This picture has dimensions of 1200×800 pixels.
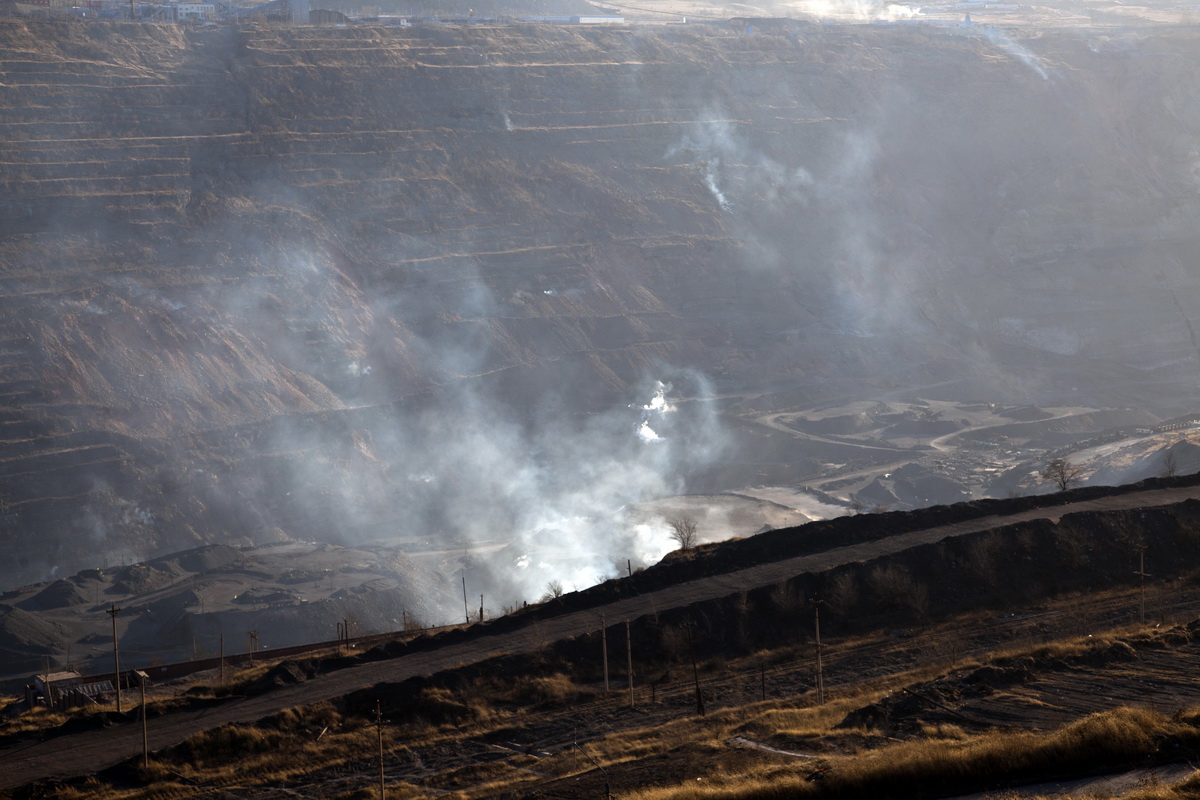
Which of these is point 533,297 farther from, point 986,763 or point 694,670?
point 986,763

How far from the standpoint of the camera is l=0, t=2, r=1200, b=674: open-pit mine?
5712 cm

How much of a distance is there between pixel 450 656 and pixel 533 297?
51627 mm

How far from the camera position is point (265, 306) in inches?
2697

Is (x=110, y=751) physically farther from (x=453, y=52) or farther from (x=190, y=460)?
(x=453, y=52)

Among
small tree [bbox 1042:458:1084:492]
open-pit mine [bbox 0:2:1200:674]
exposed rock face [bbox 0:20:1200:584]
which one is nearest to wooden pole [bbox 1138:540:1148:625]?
small tree [bbox 1042:458:1084:492]

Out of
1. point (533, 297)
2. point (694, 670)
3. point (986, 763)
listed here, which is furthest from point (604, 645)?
point (533, 297)

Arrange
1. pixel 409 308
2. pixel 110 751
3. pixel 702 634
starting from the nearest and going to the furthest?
pixel 110 751, pixel 702 634, pixel 409 308

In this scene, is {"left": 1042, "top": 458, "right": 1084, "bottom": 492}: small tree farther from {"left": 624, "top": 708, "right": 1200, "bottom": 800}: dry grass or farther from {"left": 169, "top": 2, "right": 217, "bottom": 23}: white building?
{"left": 169, "top": 2, "right": 217, "bottom": 23}: white building

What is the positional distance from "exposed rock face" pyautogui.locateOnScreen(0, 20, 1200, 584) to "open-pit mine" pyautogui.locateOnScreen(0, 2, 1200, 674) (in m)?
0.24

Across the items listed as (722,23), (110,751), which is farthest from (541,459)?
(722,23)

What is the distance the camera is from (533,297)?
77250 millimetres

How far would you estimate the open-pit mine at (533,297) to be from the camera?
57.1 m

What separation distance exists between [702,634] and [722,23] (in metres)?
97.3

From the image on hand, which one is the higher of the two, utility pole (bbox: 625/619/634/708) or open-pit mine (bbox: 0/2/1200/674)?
open-pit mine (bbox: 0/2/1200/674)
